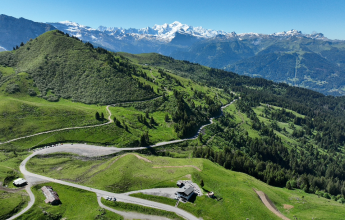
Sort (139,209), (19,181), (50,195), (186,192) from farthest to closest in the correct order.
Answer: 1. (19,181)
2. (50,195)
3. (186,192)
4. (139,209)

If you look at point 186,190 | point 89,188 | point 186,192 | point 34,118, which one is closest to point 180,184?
point 186,190

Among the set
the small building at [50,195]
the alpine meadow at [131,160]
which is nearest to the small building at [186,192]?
the alpine meadow at [131,160]

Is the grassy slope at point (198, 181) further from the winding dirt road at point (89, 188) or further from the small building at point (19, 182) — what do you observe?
the small building at point (19, 182)

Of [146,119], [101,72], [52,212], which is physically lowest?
[52,212]

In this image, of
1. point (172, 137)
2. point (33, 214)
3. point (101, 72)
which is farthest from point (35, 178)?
point (101, 72)

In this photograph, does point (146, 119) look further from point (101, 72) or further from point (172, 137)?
point (101, 72)

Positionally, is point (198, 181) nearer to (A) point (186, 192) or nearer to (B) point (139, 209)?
(A) point (186, 192)

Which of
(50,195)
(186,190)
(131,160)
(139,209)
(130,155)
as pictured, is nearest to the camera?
(139,209)
